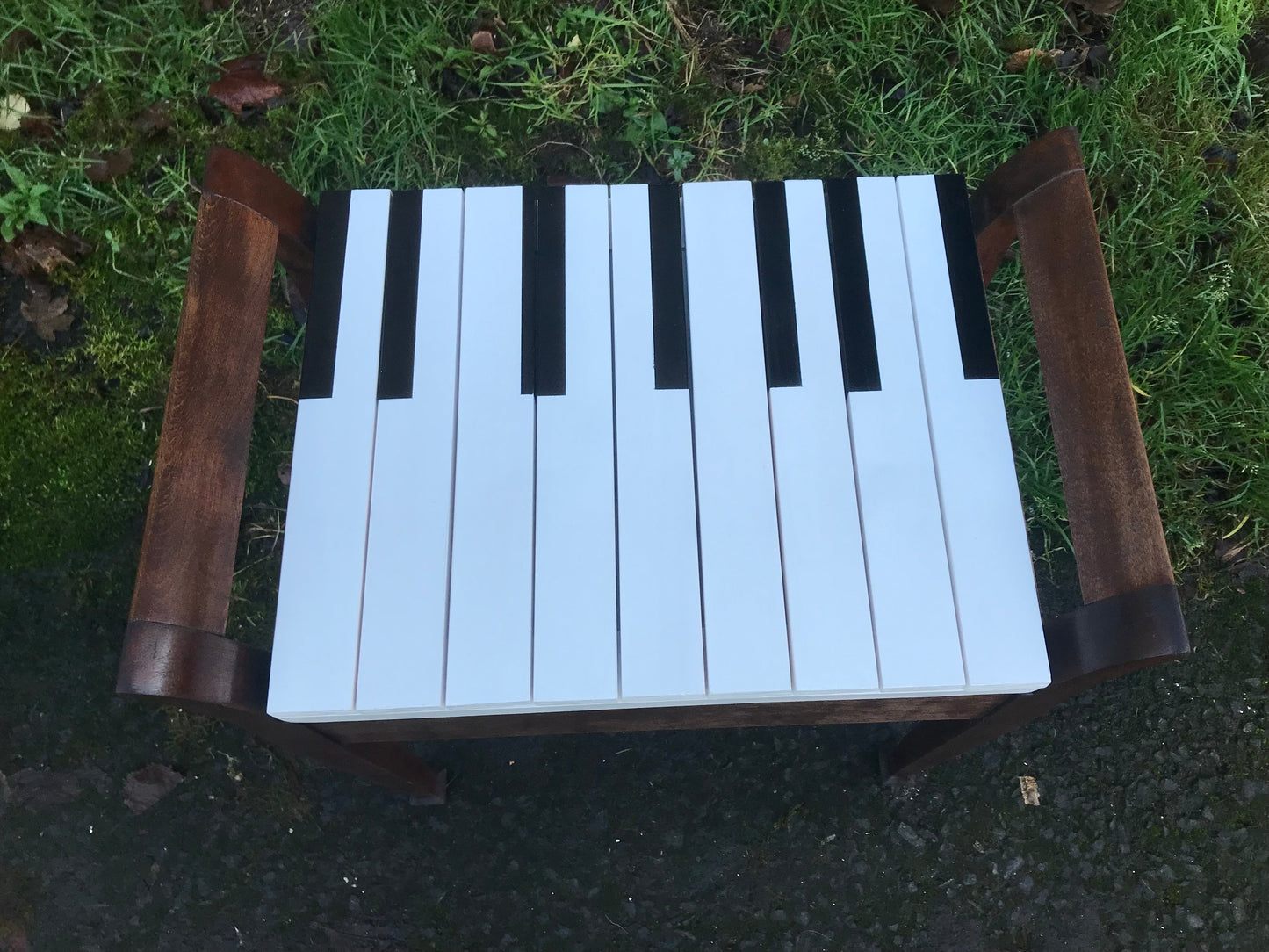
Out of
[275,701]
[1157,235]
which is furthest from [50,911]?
[1157,235]

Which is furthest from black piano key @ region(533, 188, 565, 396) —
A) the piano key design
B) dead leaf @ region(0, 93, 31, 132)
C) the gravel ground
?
dead leaf @ region(0, 93, 31, 132)

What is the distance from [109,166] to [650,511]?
5.80ft

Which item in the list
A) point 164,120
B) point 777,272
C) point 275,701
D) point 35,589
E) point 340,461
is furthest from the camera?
point 164,120

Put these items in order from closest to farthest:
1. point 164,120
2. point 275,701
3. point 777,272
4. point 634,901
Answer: point 275,701
point 777,272
point 634,901
point 164,120

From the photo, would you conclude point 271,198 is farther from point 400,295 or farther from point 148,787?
point 148,787

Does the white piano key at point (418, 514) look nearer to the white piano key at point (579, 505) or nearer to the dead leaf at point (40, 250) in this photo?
the white piano key at point (579, 505)

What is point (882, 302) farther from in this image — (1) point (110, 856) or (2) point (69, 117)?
(2) point (69, 117)

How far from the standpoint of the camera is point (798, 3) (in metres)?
2.06

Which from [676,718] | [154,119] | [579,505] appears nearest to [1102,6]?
[579,505]

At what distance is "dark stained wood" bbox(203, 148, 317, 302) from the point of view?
1216 mm

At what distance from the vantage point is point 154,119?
2039mm

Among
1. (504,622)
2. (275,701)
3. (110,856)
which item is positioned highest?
(504,622)

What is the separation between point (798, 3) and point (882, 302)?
3.94ft

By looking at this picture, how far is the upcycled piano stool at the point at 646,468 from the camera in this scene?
3.59 ft
